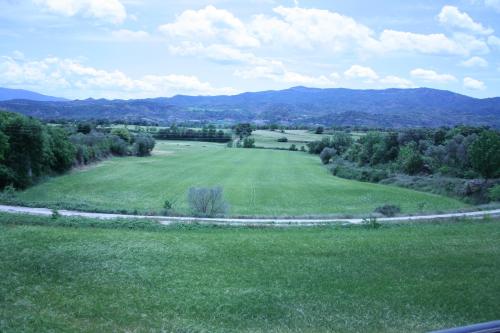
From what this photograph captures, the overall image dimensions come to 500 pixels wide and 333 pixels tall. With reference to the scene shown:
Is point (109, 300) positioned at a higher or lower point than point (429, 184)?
higher

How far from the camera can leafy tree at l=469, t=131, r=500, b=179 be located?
3056 inches

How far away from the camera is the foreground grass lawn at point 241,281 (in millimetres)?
14539

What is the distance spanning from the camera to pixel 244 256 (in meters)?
22.9

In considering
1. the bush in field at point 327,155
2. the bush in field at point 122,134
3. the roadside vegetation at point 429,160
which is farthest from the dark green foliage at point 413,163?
the bush in field at point 122,134

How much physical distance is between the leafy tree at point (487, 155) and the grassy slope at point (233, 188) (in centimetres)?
1112

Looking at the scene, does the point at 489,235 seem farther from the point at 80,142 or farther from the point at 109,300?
the point at 80,142

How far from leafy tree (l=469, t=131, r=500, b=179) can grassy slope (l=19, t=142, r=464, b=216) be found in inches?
438

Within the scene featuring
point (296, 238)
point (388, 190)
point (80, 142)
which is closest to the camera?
point (296, 238)

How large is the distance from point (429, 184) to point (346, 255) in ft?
222

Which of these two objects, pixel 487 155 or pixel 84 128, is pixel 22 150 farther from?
pixel 487 155

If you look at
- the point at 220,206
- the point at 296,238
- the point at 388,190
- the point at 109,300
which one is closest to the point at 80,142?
the point at 388,190

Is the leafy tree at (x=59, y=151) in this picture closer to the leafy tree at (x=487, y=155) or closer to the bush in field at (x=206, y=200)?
the bush in field at (x=206, y=200)

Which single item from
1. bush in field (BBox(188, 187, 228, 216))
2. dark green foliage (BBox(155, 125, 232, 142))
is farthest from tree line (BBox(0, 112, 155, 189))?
dark green foliage (BBox(155, 125, 232, 142))

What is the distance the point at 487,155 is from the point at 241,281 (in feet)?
232
